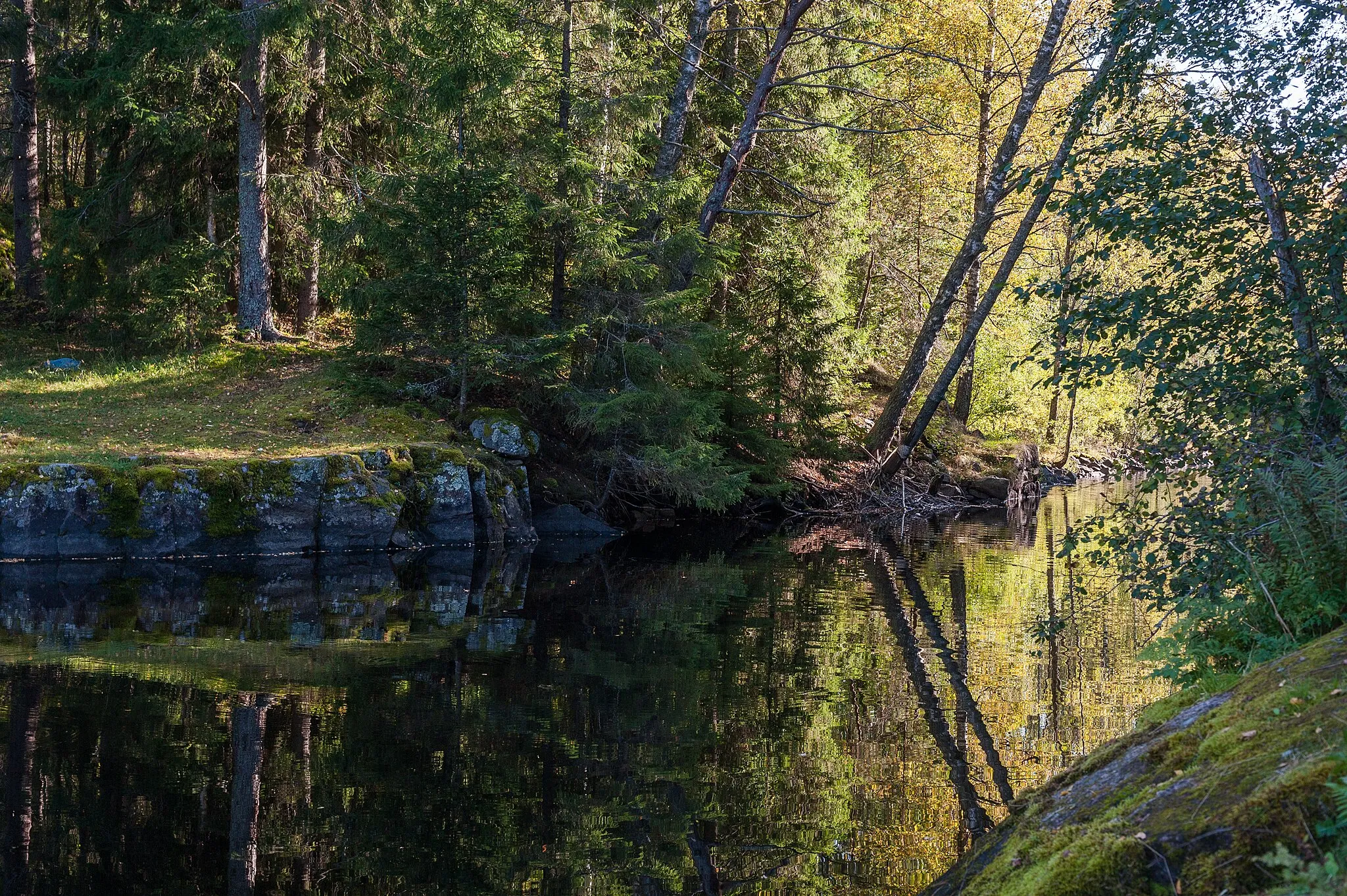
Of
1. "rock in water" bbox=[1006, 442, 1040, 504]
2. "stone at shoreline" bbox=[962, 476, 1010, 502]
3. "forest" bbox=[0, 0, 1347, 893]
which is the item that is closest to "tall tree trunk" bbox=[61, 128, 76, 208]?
"forest" bbox=[0, 0, 1347, 893]

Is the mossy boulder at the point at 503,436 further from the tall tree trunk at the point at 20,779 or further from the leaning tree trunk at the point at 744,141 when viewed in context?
the tall tree trunk at the point at 20,779

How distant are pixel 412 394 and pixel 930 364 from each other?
636 inches

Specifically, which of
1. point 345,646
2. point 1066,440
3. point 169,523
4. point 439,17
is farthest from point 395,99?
point 1066,440

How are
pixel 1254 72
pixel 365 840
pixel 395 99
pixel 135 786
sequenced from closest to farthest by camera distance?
pixel 365 840, pixel 135 786, pixel 1254 72, pixel 395 99

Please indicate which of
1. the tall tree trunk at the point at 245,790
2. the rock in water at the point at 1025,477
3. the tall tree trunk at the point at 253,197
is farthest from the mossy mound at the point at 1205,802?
the rock in water at the point at 1025,477

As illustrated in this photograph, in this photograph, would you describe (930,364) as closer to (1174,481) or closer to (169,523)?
(169,523)

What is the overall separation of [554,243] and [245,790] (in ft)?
47.0

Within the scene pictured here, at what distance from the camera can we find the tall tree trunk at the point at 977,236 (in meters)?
18.3

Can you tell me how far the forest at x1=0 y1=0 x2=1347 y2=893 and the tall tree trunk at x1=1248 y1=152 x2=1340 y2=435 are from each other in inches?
38.5

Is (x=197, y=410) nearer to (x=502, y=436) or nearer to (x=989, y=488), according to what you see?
(x=502, y=436)

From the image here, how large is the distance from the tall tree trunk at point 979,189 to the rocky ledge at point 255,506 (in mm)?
12477

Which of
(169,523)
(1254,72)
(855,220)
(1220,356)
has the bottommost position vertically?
(169,523)

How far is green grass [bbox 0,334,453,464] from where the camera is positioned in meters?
15.6

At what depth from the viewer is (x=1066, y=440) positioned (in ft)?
110
